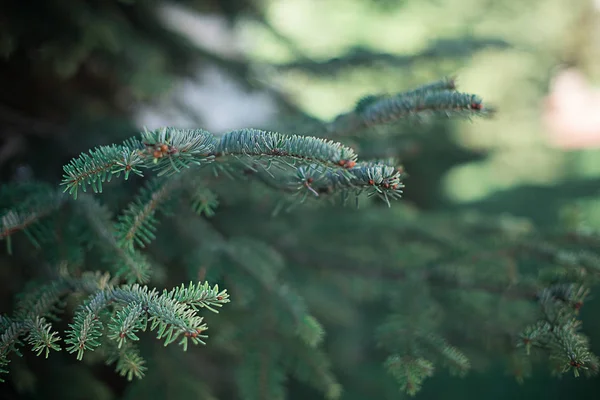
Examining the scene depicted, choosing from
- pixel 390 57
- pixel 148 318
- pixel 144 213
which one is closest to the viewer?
pixel 148 318

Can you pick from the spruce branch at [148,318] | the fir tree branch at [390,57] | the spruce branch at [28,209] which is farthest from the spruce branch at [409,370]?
the fir tree branch at [390,57]

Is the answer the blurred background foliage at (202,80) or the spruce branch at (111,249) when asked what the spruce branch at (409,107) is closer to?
the blurred background foliage at (202,80)

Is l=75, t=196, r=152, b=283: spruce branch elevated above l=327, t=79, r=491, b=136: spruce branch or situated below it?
below

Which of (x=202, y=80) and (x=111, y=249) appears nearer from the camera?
(x=111, y=249)

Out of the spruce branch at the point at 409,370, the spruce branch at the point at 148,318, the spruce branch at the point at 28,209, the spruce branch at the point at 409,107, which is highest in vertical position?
the spruce branch at the point at 409,107

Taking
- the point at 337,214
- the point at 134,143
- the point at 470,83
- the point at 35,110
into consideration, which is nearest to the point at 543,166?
the point at 470,83

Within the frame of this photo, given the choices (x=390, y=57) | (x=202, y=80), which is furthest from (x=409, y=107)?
(x=202, y=80)

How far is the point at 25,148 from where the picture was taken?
158 cm

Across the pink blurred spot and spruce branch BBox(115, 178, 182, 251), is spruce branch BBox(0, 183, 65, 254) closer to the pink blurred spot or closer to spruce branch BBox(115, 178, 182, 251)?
spruce branch BBox(115, 178, 182, 251)

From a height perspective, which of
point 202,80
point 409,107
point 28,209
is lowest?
point 28,209

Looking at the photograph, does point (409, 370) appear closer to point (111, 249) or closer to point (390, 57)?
point (111, 249)

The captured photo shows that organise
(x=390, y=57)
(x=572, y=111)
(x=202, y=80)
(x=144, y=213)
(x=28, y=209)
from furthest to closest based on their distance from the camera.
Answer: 1. (x=572, y=111)
2. (x=202, y=80)
3. (x=390, y=57)
4. (x=28, y=209)
5. (x=144, y=213)

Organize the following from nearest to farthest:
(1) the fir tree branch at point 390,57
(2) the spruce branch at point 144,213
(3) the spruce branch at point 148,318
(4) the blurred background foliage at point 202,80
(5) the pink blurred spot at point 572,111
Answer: (3) the spruce branch at point 148,318 < (2) the spruce branch at point 144,213 < (4) the blurred background foliage at point 202,80 < (1) the fir tree branch at point 390,57 < (5) the pink blurred spot at point 572,111

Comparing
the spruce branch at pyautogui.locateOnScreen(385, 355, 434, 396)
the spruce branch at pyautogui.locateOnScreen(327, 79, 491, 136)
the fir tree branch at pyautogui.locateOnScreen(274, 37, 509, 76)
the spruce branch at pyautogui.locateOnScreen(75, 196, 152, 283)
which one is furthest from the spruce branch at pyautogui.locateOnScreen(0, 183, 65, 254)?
the fir tree branch at pyautogui.locateOnScreen(274, 37, 509, 76)
